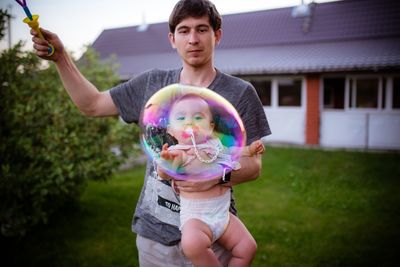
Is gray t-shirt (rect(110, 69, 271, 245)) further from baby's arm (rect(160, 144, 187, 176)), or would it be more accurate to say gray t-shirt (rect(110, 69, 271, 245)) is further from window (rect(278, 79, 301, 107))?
window (rect(278, 79, 301, 107))

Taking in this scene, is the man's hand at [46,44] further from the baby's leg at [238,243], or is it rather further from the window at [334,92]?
the window at [334,92]

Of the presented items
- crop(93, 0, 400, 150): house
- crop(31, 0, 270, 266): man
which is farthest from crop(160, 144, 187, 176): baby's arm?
crop(93, 0, 400, 150): house

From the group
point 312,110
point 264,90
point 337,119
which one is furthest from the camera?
point 264,90

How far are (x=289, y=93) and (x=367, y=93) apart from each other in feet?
9.56

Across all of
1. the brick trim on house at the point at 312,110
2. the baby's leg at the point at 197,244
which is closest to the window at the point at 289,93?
the brick trim on house at the point at 312,110

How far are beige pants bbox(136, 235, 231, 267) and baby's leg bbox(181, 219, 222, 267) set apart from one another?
20cm

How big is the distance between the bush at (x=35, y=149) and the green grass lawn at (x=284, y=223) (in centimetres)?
64

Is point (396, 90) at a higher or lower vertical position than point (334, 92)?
higher

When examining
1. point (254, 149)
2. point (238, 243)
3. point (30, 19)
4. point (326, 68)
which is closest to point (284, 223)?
point (238, 243)

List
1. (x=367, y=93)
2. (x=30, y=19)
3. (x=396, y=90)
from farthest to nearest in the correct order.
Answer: (x=367, y=93) < (x=396, y=90) < (x=30, y=19)

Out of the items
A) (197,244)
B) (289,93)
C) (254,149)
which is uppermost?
(254,149)

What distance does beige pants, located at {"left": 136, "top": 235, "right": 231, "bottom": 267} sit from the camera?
1.97m

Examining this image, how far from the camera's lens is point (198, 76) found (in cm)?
197

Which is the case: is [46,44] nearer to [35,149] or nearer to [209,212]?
[209,212]
